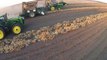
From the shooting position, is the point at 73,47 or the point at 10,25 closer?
the point at 73,47

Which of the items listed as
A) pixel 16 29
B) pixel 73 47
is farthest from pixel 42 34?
pixel 73 47

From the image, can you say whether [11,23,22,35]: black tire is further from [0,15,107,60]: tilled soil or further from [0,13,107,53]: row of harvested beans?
[0,15,107,60]: tilled soil

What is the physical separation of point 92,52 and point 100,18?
26.7ft

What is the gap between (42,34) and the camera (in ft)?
55.2

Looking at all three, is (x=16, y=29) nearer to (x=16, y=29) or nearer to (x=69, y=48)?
(x=16, y=29)

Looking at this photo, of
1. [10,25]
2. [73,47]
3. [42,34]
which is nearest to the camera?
[73,47]

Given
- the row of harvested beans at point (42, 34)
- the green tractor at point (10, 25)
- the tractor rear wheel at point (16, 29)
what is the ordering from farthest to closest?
the tractor rear wheel at point (16, 29)
the green tractor at point (10, 25)
the row of harvested beans at point (42, 34)

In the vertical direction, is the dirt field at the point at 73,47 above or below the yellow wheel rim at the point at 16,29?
above

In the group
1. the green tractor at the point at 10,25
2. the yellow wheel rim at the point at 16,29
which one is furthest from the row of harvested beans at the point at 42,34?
the green tractor at the point at 10,25

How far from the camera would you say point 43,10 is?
78.9 ft

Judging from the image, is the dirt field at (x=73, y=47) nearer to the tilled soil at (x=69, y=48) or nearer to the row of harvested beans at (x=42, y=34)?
the tilled soil at (x=69, y=48)

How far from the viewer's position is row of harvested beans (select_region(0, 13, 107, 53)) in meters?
15.0

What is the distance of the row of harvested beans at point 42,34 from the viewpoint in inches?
589

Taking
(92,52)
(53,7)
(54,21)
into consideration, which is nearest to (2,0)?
(53,7)
